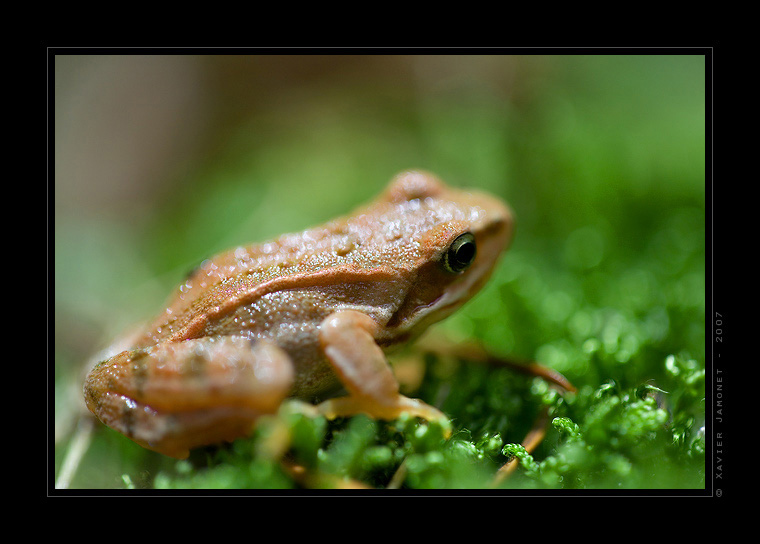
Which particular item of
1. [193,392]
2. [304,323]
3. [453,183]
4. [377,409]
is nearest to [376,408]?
[377,409]

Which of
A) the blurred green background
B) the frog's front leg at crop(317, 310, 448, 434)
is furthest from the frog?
the blurred green background

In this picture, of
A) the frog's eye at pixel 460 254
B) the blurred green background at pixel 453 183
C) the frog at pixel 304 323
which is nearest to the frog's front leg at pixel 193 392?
the frog at pixel 304 323

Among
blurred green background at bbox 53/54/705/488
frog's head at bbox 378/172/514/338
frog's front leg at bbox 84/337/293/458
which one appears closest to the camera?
frog's front leg at bbox 84/337/293/458

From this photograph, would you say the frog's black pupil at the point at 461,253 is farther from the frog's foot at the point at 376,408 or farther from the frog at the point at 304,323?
the frog's foot at the point at 376,408

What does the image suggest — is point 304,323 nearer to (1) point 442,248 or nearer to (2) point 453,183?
(1) point 442,248

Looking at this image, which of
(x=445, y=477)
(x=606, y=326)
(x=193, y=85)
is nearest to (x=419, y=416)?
(x=445, y=477)

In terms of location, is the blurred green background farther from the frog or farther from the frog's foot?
the frog

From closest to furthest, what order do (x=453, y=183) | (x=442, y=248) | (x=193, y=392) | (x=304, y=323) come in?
(x=193, y=392), (x=304, y=323), (x=442, y=248), (x=453, y=183)
